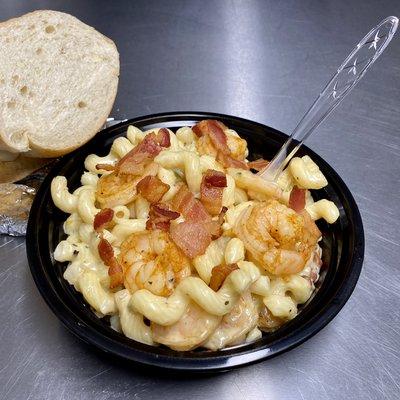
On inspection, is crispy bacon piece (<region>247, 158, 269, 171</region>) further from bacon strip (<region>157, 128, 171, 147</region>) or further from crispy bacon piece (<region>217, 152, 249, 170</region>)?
bacon strip (<region>157, 128, 171, 147</region>)

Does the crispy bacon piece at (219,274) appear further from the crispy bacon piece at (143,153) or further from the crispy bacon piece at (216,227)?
the crispy bacon piece at (143,153)

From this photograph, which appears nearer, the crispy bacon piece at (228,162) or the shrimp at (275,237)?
the shrimp at (275,237)

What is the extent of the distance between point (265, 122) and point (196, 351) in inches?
37.7

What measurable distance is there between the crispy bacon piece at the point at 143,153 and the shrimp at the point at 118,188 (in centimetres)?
1

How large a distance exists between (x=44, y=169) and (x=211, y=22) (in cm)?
112

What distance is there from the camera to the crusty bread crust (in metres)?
1.30

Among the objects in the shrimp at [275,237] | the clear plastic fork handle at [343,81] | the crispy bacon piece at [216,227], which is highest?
the clear plastic fork handle at [343,81]

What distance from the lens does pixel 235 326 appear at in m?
0.99

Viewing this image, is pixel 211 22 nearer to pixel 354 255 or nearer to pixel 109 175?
pixel 109 175

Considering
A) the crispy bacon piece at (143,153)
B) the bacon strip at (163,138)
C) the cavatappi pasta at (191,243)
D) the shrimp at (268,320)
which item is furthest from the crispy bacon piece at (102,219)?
the shrimp at (268,320)

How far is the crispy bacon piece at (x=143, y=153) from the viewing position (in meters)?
1.14

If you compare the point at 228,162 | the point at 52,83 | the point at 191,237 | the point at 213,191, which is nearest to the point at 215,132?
the point at 228,162

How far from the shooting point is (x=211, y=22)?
7.22 feet

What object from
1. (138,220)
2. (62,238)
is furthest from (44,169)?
(138,220)
